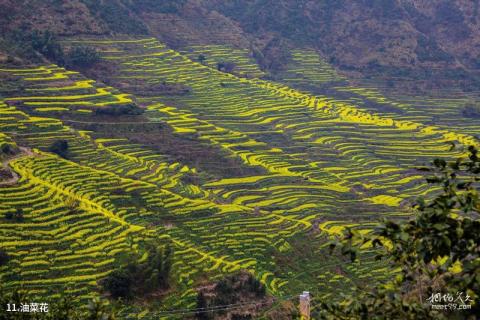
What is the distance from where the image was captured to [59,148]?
28.2m

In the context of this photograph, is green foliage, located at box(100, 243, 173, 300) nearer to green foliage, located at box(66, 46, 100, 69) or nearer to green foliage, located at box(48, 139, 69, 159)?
green foliage, located at box(48, 139, 69, 159)

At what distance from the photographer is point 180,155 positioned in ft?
104

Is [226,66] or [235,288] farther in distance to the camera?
[226,66]

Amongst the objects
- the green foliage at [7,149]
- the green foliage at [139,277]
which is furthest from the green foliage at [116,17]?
the green foliage at [139,277]

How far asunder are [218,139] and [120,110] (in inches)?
234

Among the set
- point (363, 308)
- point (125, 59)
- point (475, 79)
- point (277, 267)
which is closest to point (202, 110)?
point (125, 59)

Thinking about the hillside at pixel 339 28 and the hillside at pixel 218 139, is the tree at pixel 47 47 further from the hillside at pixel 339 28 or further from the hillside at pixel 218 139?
the hillside at pixel 339 28

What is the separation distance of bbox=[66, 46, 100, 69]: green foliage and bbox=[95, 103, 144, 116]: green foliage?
9018mm

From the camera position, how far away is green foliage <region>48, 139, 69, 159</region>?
28203 millimetres

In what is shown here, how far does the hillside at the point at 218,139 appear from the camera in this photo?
2059 centimetres

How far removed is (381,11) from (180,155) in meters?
37.8

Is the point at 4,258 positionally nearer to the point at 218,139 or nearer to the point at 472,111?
the point at 218,139

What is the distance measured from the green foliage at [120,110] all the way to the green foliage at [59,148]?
226 inches

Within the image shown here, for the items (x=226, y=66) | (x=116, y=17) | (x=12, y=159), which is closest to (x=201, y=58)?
(x=226, y=66)
